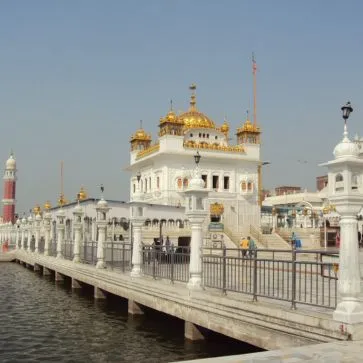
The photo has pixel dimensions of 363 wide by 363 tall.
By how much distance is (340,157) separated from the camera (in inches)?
325

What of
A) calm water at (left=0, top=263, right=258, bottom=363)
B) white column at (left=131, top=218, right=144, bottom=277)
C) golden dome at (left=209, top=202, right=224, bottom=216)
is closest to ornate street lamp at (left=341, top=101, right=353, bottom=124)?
calm water at (left=0, top=263, right=258, bottom=363)

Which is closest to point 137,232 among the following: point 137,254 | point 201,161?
point 137,254

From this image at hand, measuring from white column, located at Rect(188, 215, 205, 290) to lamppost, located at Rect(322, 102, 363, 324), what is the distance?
4545 mm

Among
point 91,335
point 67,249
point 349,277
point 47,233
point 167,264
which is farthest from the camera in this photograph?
point 47,233

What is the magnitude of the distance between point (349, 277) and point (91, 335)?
7.61 metres

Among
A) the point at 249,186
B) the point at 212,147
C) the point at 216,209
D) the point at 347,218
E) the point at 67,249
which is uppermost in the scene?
the point at 212,147

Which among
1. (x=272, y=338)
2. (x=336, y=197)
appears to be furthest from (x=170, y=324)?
(x=336, y=197)

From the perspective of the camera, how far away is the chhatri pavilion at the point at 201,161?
4891cm

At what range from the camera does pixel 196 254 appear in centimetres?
1217

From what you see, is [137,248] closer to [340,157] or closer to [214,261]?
[214,261]

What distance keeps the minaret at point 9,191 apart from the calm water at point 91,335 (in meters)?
61.1

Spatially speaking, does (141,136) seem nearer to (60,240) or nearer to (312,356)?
(60,240)

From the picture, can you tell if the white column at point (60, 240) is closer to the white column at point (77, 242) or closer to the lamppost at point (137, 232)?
the white column at point (77, 242)

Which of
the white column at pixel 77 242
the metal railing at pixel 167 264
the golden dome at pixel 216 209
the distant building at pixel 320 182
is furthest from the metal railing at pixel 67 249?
the distant building at pixel 320 182
